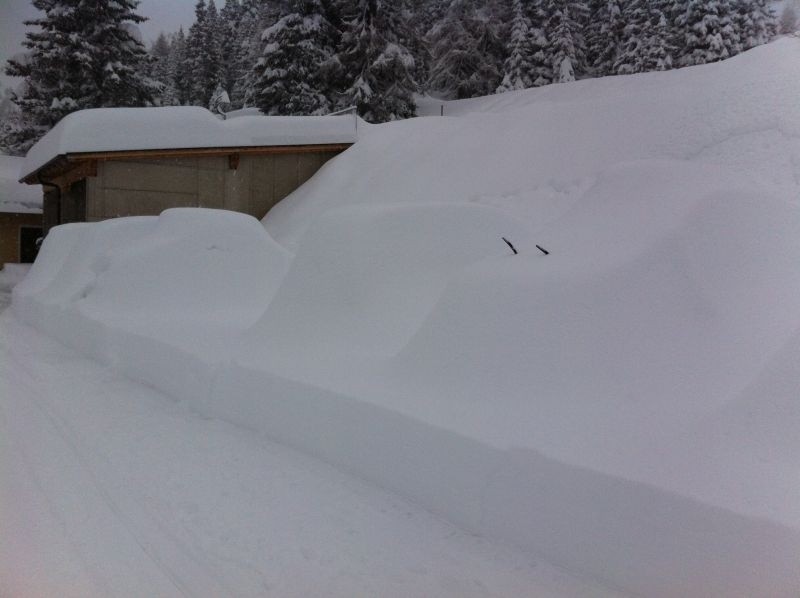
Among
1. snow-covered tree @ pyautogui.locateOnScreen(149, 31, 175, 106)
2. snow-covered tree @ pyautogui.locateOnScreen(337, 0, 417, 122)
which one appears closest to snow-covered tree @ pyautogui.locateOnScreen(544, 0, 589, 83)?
snow-covered tree @ pyautogui.locateOnScreen(337, 0, 417, 122)

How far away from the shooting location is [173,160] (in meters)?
14.0

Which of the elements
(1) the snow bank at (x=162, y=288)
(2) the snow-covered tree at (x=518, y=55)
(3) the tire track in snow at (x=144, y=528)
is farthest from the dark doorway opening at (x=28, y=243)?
(3) the tire track in snow at (x=144, y=528)

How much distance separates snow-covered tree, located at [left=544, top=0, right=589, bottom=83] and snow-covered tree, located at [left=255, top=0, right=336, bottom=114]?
738cm

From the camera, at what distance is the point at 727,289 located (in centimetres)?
281

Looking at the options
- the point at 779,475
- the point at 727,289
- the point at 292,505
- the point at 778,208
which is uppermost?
the point at 778,208

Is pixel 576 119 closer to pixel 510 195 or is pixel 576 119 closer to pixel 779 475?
pixel 510 195

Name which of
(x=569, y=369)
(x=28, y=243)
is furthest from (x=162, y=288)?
(x=28, y=243)

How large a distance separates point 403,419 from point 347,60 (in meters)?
19.2

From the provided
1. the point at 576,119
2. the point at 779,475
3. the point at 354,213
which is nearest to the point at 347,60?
the point at 576,119

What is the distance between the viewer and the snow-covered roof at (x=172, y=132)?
12.4 meters

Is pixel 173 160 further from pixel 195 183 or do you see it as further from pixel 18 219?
pixel 18 219

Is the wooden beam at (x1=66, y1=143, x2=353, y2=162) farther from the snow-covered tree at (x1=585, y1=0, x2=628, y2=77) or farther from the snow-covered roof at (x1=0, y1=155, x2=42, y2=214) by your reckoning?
the snow-covered roof at (x1=0, y1=155, x2=42, y2=214)

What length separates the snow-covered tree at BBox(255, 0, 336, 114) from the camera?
752 inches

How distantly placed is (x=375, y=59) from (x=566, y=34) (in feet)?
26.4
